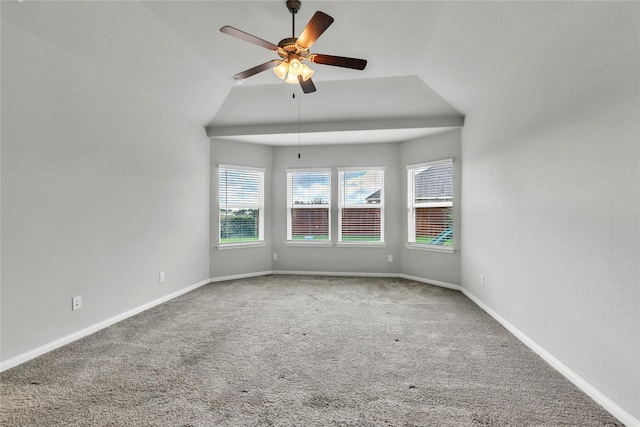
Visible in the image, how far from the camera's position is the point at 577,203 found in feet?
6.79

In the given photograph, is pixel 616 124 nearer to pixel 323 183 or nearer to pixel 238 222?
pixel 323 183

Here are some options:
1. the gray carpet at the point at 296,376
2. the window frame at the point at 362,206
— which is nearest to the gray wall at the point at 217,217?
the window frame at the point at 362,206

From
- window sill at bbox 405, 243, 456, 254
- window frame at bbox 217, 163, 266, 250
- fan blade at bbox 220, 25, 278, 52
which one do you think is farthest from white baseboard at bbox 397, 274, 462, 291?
fan blade at bbox 220, 25, 278, 52

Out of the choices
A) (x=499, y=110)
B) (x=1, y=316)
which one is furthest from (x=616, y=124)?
(x=1, y=316)

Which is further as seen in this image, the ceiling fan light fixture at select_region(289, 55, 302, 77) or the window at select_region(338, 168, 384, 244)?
the window at select_region(338, 168, 384, 244)

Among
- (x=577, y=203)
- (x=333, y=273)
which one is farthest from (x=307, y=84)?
(x=333, y=273)

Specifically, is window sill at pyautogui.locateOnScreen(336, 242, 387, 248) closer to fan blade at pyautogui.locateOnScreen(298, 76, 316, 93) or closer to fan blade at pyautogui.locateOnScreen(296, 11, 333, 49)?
fan blade at pyautogui.locateOnScreen(298, 76, 316, 93)

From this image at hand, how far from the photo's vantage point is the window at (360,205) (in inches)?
217

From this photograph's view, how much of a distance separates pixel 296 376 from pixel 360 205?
3751mm

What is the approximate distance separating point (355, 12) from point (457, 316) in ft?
11.0

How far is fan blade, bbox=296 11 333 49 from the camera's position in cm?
193

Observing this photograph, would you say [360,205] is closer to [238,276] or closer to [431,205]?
[431,205]

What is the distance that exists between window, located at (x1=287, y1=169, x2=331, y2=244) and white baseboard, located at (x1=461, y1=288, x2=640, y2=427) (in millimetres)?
3253

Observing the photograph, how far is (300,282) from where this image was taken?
5.02 m
